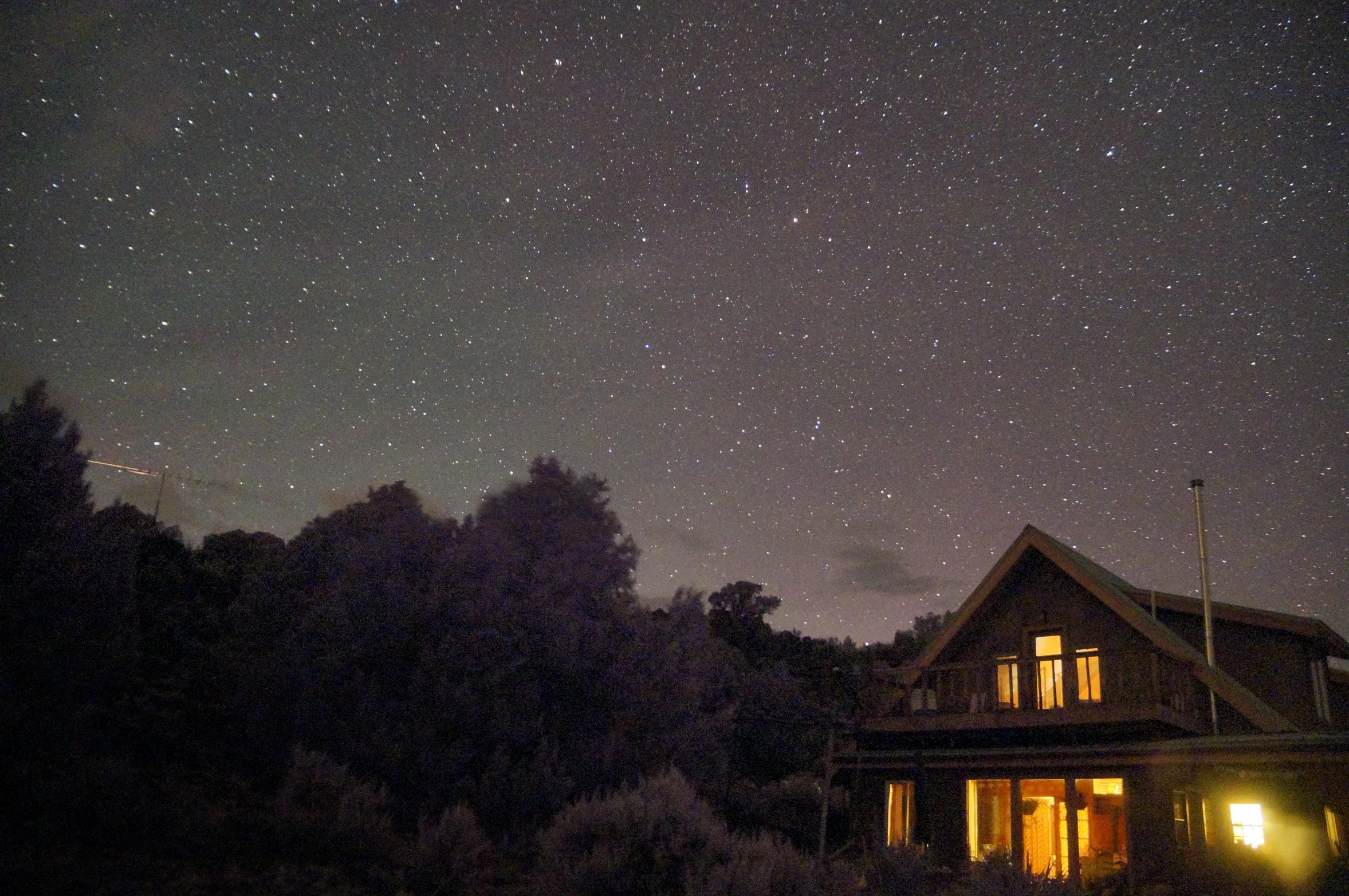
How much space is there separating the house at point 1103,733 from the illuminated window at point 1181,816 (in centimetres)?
3

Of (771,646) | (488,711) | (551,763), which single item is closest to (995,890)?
(551,763)

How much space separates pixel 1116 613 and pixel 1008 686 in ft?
8.73

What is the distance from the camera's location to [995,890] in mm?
9242

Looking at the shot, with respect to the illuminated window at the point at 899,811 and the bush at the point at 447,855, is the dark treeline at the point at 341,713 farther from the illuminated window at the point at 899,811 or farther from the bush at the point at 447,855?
the illuminated window at the point at 899,811

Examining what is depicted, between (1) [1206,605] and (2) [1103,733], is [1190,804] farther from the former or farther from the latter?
(1) [1206,605]

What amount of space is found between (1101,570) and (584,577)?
11567 mm

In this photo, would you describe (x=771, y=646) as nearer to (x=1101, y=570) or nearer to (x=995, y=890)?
(x=1101, y=570)

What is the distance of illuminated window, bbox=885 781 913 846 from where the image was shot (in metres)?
18.7

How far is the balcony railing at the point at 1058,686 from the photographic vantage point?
16016 mm

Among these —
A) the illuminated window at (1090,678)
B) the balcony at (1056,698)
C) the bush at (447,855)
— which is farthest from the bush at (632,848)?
the illuminated window at (1090,678)

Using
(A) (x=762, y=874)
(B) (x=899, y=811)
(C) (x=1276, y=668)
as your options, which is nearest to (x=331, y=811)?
(A) (x=762, y=874)

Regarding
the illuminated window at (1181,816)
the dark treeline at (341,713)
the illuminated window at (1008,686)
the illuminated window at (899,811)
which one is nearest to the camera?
the dark treeline at (341,713)

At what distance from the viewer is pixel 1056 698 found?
1775cm

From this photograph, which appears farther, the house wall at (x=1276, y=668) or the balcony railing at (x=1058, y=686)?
the house wall at (x=1276, y=668)
